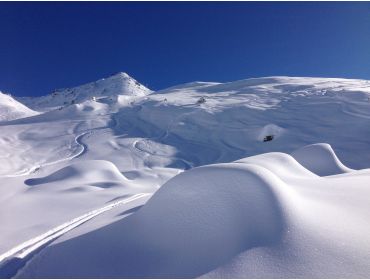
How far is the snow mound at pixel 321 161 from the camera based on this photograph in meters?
13.7

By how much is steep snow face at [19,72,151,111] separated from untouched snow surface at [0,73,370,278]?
207 ft

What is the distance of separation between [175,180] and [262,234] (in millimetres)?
2037

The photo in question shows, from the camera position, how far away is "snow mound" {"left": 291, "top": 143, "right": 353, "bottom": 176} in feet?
44.9

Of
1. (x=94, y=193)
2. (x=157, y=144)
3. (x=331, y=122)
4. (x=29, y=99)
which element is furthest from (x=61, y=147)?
(x=29, y=99)

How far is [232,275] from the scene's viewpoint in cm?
380

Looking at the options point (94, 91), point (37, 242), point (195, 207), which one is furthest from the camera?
point (94, 91)

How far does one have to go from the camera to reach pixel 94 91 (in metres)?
92.1

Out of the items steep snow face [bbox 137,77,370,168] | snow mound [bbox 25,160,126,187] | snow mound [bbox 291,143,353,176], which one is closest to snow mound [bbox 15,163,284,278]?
snow mound [bbox 25,160,126,187]

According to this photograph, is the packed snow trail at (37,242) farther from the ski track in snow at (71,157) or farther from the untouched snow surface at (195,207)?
the ski track in snow at (71,157)

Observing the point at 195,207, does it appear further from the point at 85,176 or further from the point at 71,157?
the point at 71,157

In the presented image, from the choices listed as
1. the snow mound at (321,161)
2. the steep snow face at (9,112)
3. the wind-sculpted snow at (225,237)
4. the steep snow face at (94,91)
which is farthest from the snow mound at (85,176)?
the steep snow face at (94,91)

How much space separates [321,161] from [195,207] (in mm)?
10877

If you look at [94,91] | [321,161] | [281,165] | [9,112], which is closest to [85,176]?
[281,165]

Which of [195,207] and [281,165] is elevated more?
[195,207]
